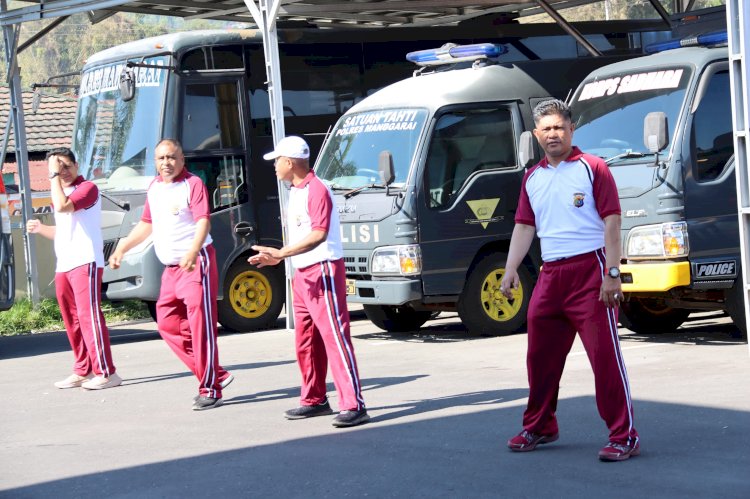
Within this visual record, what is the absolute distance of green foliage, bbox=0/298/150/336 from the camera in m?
16.6

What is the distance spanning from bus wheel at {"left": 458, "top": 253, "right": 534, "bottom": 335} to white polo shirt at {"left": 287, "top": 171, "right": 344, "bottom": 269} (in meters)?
4.70

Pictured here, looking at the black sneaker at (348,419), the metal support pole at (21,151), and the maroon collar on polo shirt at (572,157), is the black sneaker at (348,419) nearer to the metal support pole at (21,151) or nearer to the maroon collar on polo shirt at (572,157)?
the maroon collar on polo shirt at (572,157)

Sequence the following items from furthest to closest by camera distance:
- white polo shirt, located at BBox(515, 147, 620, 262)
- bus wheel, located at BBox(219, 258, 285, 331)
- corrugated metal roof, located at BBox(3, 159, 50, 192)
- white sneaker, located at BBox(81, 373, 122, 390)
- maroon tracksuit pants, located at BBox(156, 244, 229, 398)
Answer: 1. corrugated metal roof, located at BBox(3, 159, 50, 192)
2. bus wheel, located at BBox(219, 258, 285, 331)
3. white sneaker, located at BBox(81, 373, 122, 390)
4. maroon tracksuit pants, located at BBox(156, 244, 229, 398)
5. white polo shirt, located at BBox(515, 147, 620, 262)

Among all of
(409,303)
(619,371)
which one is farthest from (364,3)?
(619,371)

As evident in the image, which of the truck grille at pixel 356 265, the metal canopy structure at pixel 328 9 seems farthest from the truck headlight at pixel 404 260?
the metal canopy structure at pixel 328 9

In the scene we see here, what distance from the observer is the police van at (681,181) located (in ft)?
36.5

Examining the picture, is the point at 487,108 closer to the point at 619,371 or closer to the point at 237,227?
the point at 237,227

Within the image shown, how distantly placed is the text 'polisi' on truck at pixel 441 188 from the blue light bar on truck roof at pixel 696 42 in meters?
1.43

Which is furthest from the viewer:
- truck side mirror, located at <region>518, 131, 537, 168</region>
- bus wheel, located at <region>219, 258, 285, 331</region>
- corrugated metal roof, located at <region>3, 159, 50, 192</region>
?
corrugated metal roof, located at <region>3, 159, 50, 192</region>

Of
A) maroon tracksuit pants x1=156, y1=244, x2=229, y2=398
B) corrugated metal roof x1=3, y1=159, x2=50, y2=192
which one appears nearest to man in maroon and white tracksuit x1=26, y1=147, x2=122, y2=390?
maroon tracksuit pants x1=156, y1=244, x2=229, y2=398

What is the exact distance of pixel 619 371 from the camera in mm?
6988

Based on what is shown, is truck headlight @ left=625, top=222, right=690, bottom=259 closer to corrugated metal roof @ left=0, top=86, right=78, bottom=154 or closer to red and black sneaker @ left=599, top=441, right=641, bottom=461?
red and black sneaker @ left=599, top=441, right=641, bottom=461

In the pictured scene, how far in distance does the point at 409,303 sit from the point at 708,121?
11.0 ft

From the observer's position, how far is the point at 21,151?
18062mm
